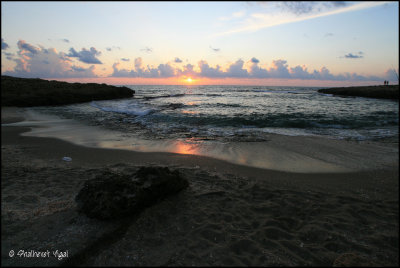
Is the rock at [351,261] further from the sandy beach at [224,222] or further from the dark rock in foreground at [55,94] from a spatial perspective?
the dark rock in foreground at [55,94]

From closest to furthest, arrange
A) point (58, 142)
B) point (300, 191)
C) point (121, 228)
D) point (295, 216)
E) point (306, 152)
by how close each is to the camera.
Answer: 1. point (121, 228)
2. point (295, 216)
3. point (300, 191)
4. point (306, 152)
5. point (58, 142)

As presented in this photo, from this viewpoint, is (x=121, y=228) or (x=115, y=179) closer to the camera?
Result: (x=121, y=228)

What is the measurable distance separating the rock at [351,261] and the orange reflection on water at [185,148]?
18.2 feet

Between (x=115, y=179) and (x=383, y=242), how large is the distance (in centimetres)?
443

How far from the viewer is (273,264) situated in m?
2.86

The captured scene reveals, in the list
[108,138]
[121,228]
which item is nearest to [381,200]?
[121,228]

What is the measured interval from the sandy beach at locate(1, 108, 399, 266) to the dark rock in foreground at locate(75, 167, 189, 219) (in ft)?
0.52

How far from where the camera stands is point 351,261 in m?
2.77

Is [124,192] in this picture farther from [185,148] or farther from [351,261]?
Result: [185,148]

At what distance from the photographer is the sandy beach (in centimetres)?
290

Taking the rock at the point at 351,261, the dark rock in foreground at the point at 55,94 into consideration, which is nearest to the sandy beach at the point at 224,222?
the rock at the point at 351,261

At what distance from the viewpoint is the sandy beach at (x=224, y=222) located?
2.90 m

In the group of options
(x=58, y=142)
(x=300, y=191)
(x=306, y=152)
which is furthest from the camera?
(x=58, y=142)

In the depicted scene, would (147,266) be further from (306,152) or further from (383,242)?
(306,152)
